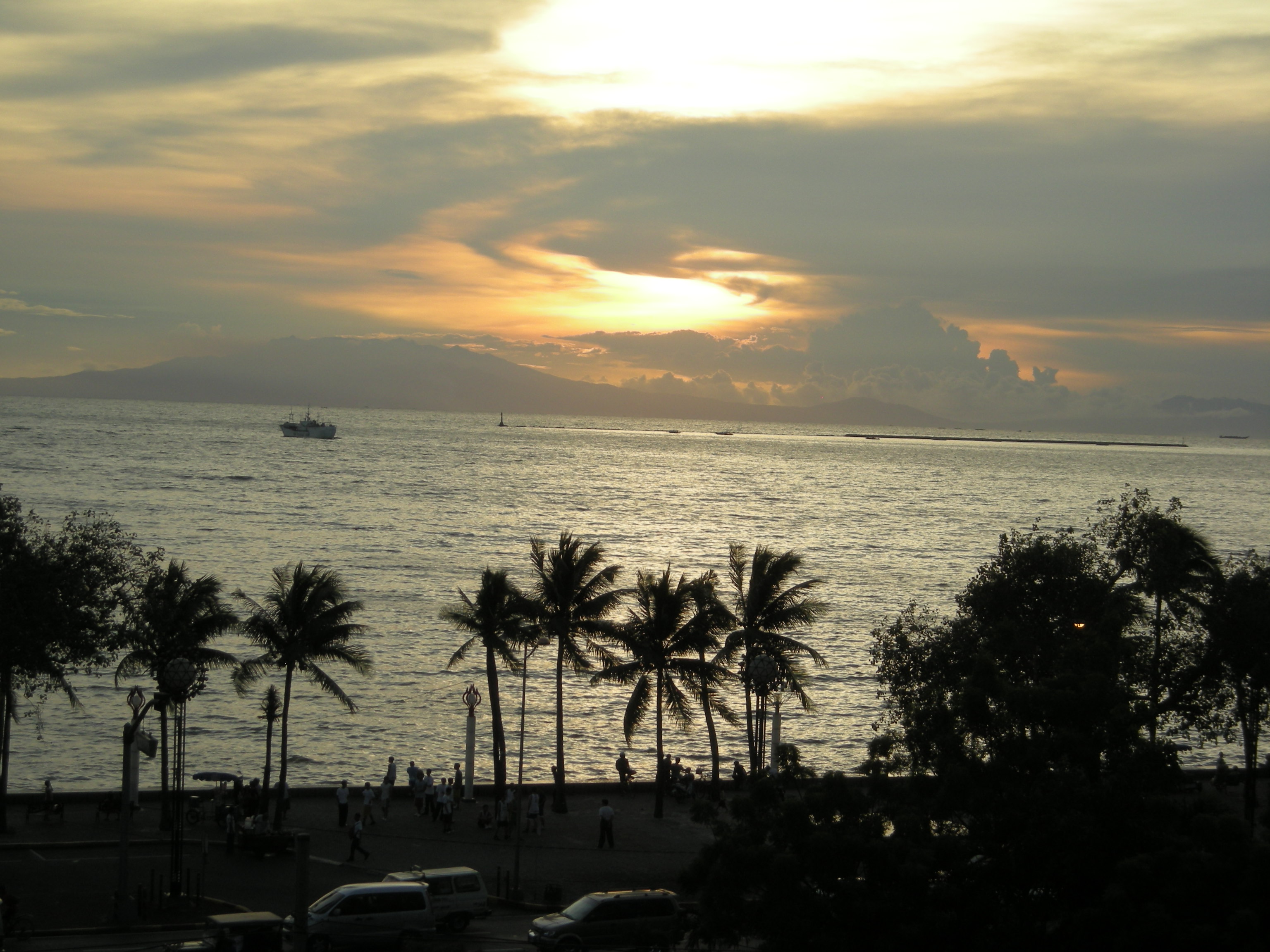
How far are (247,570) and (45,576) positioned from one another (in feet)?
205

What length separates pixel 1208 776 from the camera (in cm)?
4034

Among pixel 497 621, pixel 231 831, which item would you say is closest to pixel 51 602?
pixel 231 831

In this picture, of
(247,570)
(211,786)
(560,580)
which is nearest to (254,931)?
(560,580)

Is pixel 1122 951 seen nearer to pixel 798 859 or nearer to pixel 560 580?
pixel 798 859

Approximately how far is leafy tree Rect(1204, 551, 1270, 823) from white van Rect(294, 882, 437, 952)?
22437 millimetres

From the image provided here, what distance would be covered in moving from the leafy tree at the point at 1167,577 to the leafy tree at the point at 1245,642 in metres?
0.66

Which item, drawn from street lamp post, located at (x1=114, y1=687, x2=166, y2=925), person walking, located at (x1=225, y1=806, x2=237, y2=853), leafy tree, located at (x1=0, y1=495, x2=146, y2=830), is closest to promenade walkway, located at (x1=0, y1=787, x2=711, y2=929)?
person walking, located at (x1=225, y1=806, x2=237, y2=853)

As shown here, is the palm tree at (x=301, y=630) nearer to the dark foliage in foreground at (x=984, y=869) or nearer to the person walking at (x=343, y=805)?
the person walking at (x=343, y=805)

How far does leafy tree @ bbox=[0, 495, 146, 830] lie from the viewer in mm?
27672

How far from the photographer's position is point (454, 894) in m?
24.1

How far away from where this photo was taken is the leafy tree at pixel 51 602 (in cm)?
2767

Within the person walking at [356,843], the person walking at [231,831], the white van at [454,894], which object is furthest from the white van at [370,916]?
the person walking at [231,831]

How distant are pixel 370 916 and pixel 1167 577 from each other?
2417 cm

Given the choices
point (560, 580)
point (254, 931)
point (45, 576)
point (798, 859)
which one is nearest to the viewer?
point (798, 859)
